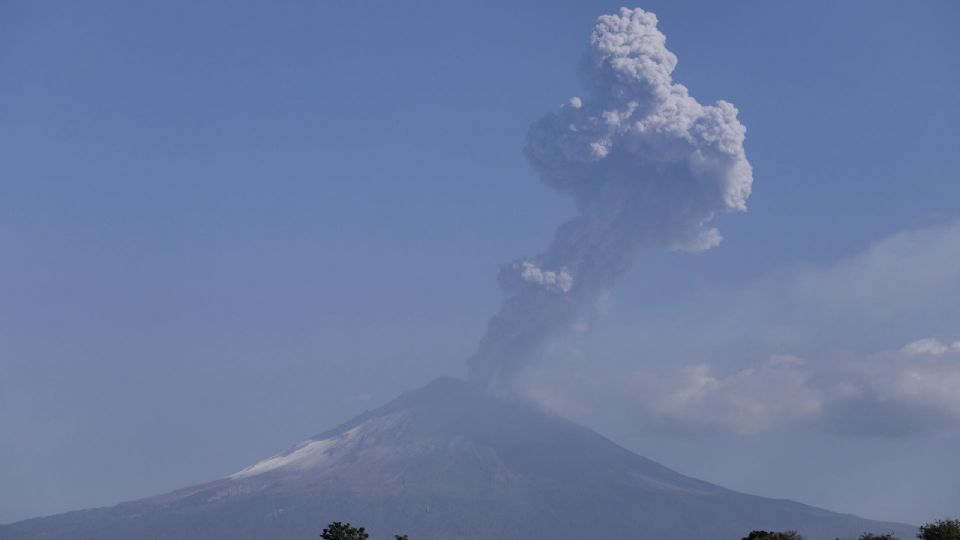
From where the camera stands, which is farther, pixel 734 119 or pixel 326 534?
pixel 734 119

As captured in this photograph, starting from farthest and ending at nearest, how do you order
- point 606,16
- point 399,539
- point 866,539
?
point 606,16 < point 866,539 < point 399,539

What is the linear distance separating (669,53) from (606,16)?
10612 millimetres

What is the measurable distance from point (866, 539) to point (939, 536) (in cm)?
686

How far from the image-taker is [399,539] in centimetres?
8344

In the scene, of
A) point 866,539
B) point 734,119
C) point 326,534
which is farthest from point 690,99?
point 326,534

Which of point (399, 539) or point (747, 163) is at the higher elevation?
point (747, 163)

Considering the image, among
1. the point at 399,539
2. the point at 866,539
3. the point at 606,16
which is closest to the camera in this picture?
the point at 399,539

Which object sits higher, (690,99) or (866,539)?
(690,99)

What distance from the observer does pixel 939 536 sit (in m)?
87.8

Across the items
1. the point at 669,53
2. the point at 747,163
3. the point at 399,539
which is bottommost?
the point at 399,539

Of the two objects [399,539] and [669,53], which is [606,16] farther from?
[399,539]

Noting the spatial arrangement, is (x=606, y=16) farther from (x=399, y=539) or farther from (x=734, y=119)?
(x=399, y=539)

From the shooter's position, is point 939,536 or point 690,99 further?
point 690,99

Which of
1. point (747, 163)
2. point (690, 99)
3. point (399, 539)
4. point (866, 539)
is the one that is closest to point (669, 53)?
point (690, 99)
